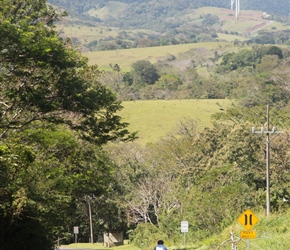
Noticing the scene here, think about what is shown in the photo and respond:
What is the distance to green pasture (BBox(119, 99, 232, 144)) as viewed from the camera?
9096 centimetres

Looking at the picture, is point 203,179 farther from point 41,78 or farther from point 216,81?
point 216,81

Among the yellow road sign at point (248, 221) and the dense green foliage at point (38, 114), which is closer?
the yellow road sign at point (248, 221)

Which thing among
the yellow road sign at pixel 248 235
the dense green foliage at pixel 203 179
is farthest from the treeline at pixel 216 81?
the yellow road sign at pixel 248 235

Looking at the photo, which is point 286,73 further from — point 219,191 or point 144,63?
point 219,191

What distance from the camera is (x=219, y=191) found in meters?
44.1

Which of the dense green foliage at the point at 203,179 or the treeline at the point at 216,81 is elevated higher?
the treeline at the point at 216,81

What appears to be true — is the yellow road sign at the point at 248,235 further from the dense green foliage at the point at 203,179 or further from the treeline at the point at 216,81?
the treeline at the point at 216,81

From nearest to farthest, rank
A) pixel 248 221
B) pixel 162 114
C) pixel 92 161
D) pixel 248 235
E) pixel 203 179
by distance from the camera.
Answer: pixel 248 235 → pixel 248 221 → pixel 92 161 → pixel 203 179 → pixel 162 114

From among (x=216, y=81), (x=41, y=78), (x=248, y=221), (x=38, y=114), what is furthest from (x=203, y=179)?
(x=216, y=81)

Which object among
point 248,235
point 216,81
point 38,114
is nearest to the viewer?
point 248,235

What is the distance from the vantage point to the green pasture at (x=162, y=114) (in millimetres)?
90963

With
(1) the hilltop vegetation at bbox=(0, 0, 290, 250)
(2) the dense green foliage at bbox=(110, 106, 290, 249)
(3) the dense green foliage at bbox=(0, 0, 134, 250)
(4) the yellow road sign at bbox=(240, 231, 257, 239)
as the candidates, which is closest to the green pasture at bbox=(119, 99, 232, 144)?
(1) the hilltop vegetation at bbox=(0, 0, 290, 250)

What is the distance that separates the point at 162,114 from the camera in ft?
321

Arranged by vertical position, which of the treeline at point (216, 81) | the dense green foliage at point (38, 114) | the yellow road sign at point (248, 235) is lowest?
the yellow road sign at point (248, 235)
